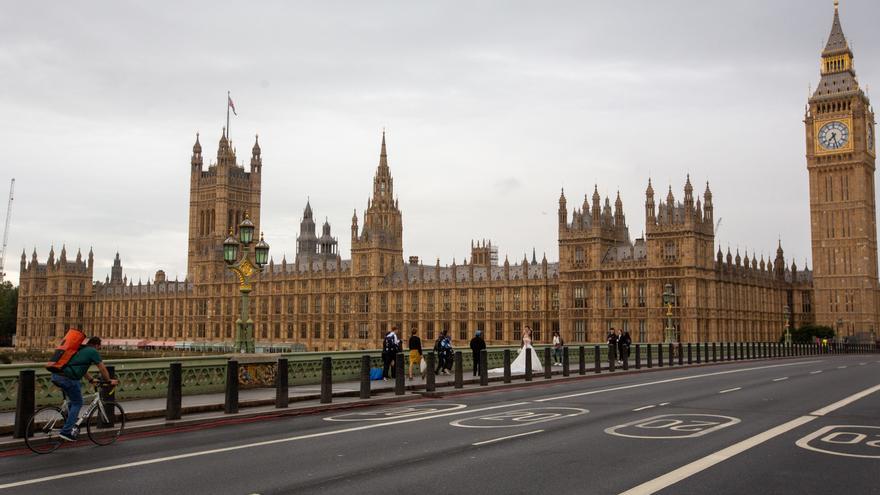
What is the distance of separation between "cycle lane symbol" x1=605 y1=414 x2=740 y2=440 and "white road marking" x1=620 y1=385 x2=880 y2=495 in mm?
1005

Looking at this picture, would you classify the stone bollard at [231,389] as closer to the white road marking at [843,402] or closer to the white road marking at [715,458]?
the white road marking at [715,458]

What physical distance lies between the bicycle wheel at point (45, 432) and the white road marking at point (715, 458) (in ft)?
33.5

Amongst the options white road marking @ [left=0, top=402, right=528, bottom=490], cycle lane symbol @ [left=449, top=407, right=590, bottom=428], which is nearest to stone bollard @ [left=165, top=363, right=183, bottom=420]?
white road marking @ [left=0, top=402, right=528, bottom=490]

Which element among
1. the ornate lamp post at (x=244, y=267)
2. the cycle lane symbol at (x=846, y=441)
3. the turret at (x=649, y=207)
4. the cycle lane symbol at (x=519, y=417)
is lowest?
the cycle lane symbol at (x=519, y=417)

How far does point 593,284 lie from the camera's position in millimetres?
86188

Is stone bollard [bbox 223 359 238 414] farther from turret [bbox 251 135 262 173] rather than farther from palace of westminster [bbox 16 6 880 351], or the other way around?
turret [bbox 251 135 262 173]

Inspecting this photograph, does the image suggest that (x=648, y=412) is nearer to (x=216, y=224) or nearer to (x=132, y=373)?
(x=132, y=373)

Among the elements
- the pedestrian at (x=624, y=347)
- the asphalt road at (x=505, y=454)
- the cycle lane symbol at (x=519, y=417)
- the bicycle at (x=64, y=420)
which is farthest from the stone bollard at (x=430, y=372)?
the pedestrian at (x=624, y=347)

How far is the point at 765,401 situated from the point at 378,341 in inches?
3368

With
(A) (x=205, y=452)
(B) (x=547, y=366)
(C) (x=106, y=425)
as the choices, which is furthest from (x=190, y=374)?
(B) (x=547, y=366)

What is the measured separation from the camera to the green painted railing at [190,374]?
769 inches

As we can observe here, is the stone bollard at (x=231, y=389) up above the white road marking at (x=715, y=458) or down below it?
above

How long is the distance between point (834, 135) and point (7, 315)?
14889 centimetres

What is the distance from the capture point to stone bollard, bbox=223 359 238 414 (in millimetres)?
19297
